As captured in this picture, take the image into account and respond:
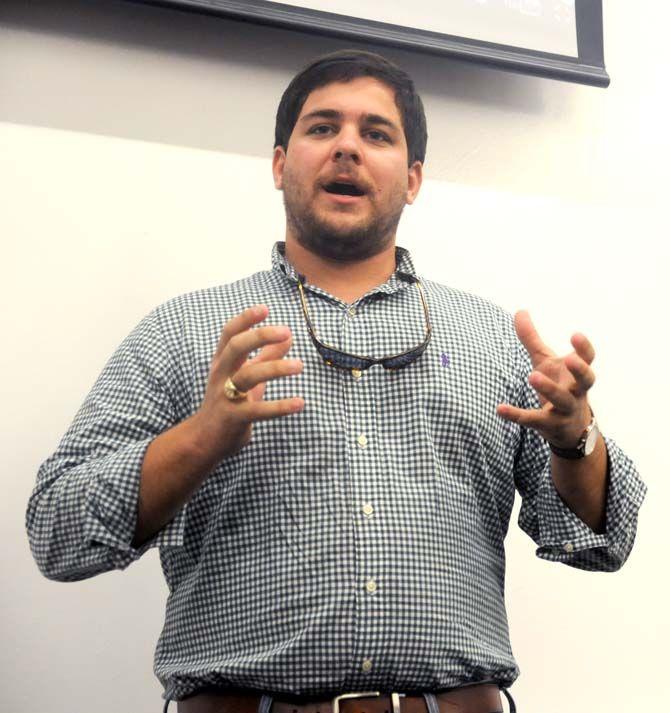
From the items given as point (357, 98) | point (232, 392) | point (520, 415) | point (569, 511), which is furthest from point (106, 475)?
point (357, 98)

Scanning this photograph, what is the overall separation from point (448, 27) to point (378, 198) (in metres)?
0.63

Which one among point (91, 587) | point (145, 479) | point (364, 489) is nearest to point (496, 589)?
point (364, 489)

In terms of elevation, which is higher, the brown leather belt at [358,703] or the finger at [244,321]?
the finger at [244,321]

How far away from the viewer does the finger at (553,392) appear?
1.06 meters

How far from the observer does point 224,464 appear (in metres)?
1.24

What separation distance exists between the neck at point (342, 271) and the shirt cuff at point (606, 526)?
34 centimetres

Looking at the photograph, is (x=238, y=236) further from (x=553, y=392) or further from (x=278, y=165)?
(x=553, y=392)

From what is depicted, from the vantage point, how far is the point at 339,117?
57.1 inches

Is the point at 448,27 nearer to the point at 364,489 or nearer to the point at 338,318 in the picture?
the point at 338,318

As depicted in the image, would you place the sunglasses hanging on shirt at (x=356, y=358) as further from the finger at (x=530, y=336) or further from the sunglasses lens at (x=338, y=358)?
the finger at (x=530, y=336)

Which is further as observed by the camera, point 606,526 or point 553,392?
point 606,526

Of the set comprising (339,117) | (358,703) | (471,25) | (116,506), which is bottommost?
(358,703)

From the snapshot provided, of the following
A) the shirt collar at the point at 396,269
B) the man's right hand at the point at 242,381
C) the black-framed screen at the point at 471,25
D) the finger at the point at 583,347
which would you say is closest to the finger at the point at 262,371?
the man's right hand at the point at 242,381

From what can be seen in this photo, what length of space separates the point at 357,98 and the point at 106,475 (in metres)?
0.65
